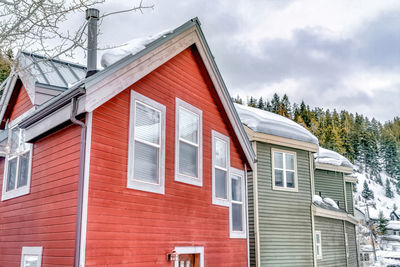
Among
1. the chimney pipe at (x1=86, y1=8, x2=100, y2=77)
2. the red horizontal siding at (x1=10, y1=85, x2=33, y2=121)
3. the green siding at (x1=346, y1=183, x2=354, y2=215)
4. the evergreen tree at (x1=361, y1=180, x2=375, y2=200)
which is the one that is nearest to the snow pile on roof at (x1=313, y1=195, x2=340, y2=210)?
the green siding at (x1=346, y1=183, x2=354, y2=215)

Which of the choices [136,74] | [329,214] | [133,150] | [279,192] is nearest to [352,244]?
[329,214]

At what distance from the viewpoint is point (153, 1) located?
7855 mm

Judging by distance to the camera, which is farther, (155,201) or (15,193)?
(15,193)

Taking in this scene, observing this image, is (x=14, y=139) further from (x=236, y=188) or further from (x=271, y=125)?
(x=271, y=125)

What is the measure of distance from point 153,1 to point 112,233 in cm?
442

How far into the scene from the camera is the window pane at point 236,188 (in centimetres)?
1181

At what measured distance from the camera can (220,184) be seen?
11.1 metres

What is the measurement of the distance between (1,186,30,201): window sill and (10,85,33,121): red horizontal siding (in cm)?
220

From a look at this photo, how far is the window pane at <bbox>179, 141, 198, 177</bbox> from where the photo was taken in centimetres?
955

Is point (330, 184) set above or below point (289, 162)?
below

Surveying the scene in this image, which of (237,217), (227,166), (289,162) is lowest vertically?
(237,217)

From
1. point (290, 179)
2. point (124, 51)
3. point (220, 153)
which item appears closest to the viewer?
point (124, 51)

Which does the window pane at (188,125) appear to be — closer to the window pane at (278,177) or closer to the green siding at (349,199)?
the window pane at (278,177)

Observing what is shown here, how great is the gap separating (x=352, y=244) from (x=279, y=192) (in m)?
8.33
